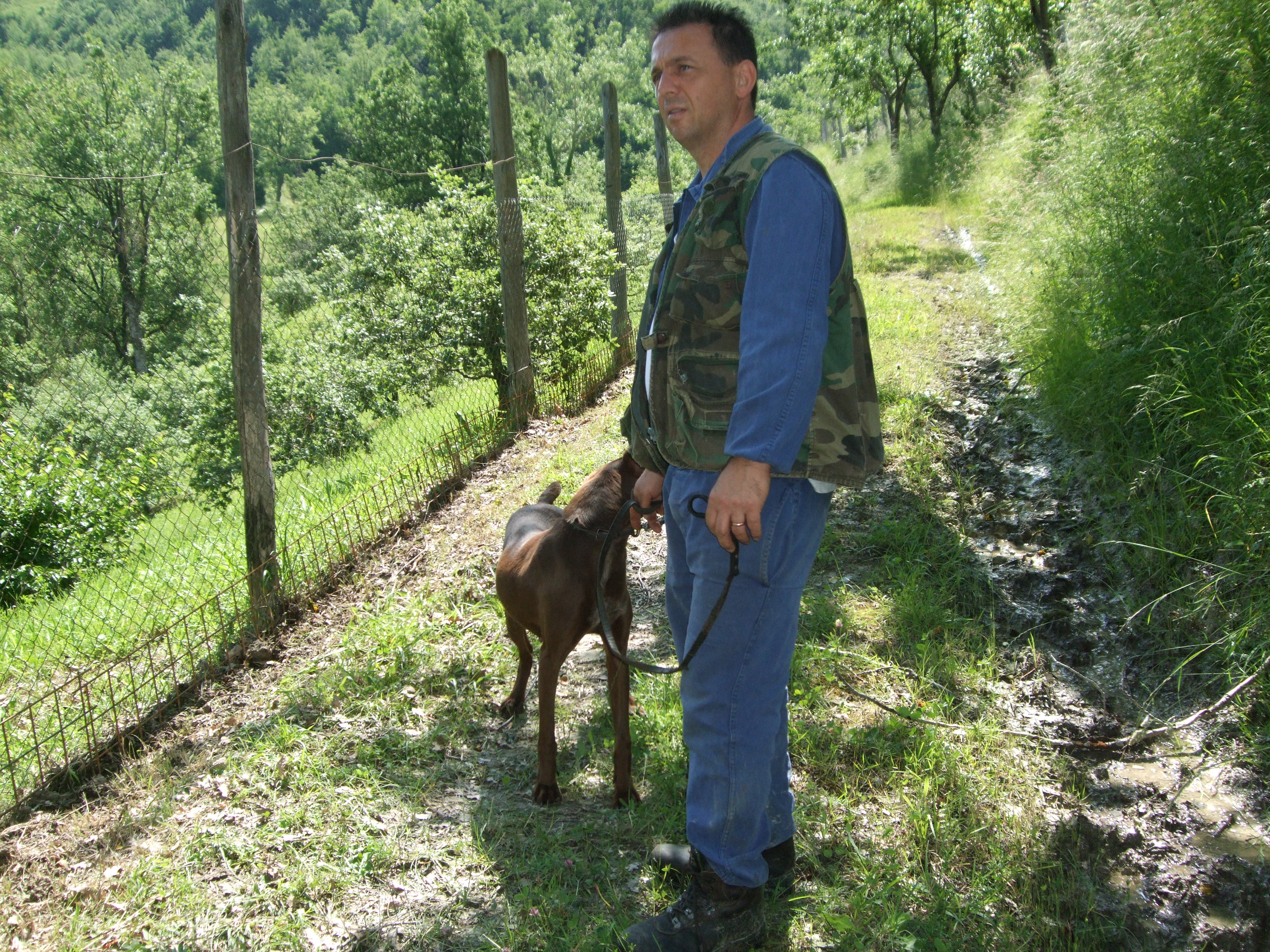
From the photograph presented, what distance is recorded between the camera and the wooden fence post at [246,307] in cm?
439

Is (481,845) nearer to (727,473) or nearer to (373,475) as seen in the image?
(727,473)

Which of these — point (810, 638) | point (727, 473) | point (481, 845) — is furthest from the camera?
point (810, 638)

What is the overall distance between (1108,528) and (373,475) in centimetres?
554

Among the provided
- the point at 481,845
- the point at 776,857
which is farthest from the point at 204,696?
the point at 776,857

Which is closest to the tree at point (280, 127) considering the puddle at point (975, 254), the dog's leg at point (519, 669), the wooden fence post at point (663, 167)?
the wooden fence post at point (663, 167)

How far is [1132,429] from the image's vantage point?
14.9 feet

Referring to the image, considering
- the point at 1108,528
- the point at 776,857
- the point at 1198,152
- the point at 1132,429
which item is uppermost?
the point at 1198,152

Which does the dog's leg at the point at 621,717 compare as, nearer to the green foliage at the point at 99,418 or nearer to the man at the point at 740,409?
the man at the point at 740,409

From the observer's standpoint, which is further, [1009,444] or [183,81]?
[183,81]

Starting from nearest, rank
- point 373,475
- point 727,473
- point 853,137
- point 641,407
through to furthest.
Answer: point 727,473
point 641,407
point 373,475
point 853,137

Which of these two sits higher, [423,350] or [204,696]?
[423,350]

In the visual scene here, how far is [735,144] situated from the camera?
2.14 metres

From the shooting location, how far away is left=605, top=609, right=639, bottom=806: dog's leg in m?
3.01

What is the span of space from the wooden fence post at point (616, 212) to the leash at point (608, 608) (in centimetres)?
789
